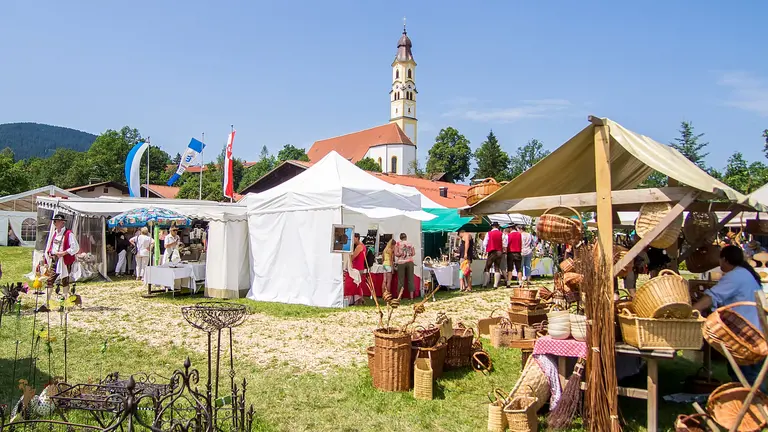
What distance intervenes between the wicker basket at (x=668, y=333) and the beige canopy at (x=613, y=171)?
3.00ft

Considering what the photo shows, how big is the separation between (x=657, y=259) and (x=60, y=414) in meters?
6.70

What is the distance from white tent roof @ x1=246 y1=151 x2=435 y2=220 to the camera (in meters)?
10.6

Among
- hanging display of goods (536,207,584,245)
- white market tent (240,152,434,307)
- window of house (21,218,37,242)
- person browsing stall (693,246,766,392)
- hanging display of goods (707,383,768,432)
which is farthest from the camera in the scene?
window of house (21,218,37,242)

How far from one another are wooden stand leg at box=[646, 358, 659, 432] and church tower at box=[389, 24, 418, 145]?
3088 inches

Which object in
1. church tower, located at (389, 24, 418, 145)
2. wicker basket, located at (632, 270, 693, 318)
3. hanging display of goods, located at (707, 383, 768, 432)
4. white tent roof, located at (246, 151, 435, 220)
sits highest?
church tower, located at (389, 24, 418, 145)

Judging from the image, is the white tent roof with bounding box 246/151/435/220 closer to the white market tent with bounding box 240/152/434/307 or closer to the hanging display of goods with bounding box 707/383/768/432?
the white market tent with bounding box 240/152/434/307

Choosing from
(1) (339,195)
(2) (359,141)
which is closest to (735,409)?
(1) (339,195)

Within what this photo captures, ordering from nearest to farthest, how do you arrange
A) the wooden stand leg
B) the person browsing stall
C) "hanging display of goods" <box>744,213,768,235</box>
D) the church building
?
1. the wooden stand leg
2. the person browsing stall
3. "hanging display of goods" <box>744,213,768,235</box>
4. the church building

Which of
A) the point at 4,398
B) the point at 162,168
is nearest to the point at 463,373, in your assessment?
the point at 4,398

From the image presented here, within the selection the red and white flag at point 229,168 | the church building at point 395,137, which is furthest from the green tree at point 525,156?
the red and white flag at point 229,168

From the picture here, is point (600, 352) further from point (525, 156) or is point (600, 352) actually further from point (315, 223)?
point (525, 156)

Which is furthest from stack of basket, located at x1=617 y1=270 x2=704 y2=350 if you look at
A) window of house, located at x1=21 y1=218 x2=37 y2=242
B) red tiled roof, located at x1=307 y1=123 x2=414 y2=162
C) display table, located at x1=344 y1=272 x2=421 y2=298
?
red tiled roof, located at x1=307 y1=123 x2=414 y2=162

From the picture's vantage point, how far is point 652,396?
381cm

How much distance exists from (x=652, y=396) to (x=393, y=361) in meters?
2.18
